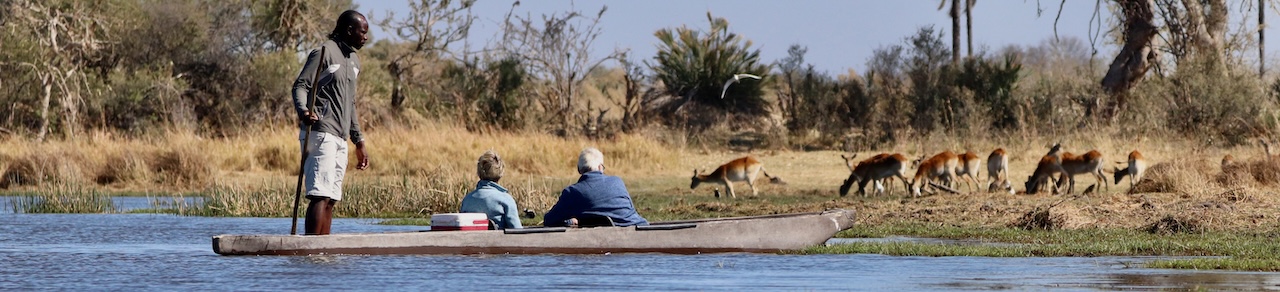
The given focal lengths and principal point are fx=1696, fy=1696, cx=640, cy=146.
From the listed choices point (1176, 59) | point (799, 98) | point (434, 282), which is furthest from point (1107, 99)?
point (434, 282)

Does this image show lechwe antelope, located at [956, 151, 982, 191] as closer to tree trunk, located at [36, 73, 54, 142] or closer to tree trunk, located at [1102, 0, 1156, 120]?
tree trunk, located at [1102, 0, 1156, 120]

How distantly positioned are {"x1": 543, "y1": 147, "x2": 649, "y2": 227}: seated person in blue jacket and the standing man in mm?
1635

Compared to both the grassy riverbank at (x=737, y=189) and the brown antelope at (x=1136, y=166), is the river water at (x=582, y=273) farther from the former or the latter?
the brown antelope at (x=1136, y=166)

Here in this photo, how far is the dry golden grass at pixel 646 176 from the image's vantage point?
1686cm

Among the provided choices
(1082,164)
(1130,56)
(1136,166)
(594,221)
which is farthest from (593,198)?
(1130,56)

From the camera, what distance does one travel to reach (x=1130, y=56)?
3725cm

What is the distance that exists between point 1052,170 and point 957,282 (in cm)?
1292

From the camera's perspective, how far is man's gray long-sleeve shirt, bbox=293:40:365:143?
11672 millimetres

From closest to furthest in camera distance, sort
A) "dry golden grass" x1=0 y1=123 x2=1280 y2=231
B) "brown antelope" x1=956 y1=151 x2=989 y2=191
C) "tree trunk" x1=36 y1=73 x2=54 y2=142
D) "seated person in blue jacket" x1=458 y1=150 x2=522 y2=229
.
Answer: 1. "seated person in blue jacket" x1=458 y1=150 x2=522 y2=229
2. "dry golden grass" x1=0 y1=123 x2=1280 y2=231
3. "brown antelope" x1=956 y1=151 x2=989 y2=191
4. "tree trunk" x1=36 y1=73 x2=54 y2=142

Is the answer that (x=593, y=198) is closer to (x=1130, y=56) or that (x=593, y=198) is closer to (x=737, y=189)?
(x=737, y=189)

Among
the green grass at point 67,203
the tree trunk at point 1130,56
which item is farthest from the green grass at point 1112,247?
the tree trunk at point 1130,56

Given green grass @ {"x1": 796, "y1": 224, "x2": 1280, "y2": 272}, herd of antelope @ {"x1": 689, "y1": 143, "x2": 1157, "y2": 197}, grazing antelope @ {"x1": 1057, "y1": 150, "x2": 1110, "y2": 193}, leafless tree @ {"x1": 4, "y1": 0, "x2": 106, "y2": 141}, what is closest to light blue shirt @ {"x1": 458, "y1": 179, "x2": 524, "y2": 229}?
green grass @ {"x1": 796, "y1": 224, "x2": 1280, "y2": 272}

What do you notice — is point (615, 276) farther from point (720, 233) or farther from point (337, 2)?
point (337, 2)

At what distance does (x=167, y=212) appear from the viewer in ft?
67.7
